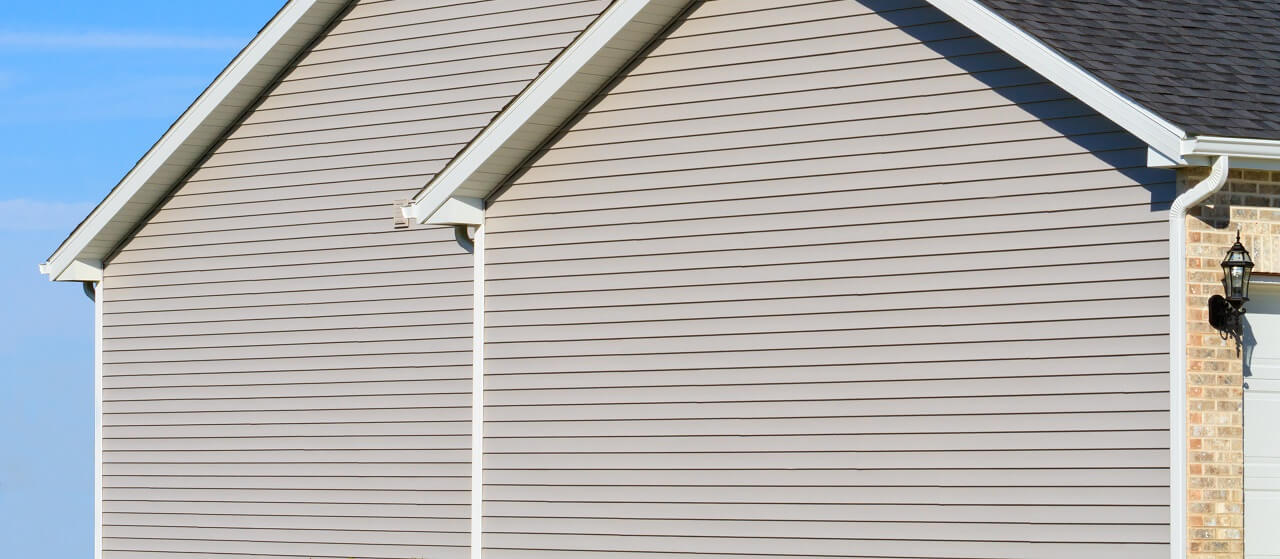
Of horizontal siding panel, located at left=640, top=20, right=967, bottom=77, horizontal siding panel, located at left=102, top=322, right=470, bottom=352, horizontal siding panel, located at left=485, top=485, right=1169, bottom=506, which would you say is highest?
horizontal siding panel, located at left=640, top=20, right=967, bottom=77

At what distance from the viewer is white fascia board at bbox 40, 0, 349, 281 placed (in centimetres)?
1595

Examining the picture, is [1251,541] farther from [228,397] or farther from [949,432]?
[228,397]

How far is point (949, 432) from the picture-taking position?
1169 cm

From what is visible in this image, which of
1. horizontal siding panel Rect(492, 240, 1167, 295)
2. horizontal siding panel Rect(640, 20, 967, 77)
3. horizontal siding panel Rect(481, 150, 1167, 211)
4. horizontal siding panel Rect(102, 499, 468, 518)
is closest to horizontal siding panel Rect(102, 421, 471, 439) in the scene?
horizontal siding panel Rect(102, 499, 468, 518)

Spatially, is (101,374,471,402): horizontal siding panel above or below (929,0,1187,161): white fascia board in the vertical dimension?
below

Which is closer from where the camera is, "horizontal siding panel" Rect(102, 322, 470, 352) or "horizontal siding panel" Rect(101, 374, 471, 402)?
"horizontal siding panel" Rect(101, 374, 471, 402)

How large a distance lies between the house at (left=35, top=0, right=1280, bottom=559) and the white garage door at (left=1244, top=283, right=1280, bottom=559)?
0.07ft

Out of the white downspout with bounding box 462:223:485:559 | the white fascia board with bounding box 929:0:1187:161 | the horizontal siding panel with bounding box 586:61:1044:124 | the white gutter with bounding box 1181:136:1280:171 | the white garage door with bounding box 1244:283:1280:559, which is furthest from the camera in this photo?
the white downspout with bounding box 462:223:485:559

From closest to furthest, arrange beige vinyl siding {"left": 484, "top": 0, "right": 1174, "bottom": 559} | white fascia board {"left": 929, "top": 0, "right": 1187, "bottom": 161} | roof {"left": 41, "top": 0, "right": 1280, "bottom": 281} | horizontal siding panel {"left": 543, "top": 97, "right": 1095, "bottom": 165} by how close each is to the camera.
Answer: white fascia board {"left": 929, "top": 0, "right": 1187, "bottom": 161}, roof {"left": 41, "top": 0, "right": 1280, "bottom": 281}, beige vinyl siding {"left": 484, "top": 0, "right": 1174, "bottom": 559}, horizontal siding panel {"left": 543, "top": 97, "right": 1095, "bottom": 165}

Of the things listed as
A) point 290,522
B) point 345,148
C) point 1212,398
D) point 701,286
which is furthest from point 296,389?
point 1212,398

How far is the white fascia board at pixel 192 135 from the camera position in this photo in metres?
16.0

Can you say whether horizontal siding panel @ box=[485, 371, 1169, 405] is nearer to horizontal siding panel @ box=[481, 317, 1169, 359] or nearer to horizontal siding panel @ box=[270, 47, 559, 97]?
horizontal siding panel @ box=[481, 317, 1169, 359]

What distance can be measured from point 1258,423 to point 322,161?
8.39 m

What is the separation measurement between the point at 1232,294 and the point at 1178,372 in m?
0.55
